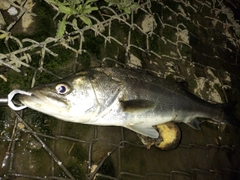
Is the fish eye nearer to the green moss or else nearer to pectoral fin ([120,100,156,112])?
pectoral fin ([120,100,156,112])

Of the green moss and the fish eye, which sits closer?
the fish eye

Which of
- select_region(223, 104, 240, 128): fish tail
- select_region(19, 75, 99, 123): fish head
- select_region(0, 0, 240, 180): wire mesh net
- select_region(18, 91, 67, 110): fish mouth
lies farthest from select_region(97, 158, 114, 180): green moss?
select_region(223, 104, 240, 128): fish tail

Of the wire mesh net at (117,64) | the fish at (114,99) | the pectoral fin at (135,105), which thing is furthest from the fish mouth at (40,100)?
the pectoral fin at (135,105)

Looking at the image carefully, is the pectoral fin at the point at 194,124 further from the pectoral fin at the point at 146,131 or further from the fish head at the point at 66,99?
the fish head at the point at 66,99

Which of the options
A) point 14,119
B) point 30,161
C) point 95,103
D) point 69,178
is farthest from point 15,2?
point 69,178

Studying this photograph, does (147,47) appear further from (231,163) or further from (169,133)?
(231,163)

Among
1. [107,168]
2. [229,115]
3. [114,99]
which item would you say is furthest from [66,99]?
[229,115]

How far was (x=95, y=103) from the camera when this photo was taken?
9.18ft

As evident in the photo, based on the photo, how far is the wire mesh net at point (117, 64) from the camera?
284 centimetres

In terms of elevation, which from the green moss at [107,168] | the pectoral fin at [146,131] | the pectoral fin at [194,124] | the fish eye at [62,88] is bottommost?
the green moss at [107,168]

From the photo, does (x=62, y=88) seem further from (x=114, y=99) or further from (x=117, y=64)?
(x=117, y=64)

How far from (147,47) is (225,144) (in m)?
2.41

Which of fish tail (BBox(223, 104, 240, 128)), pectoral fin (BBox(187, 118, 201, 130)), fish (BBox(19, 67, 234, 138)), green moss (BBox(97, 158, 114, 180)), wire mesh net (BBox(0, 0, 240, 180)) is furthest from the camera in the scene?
fish tail (BBox(223, 104, 240, 128))

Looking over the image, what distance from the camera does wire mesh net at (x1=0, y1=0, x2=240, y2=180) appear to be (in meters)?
2.84
